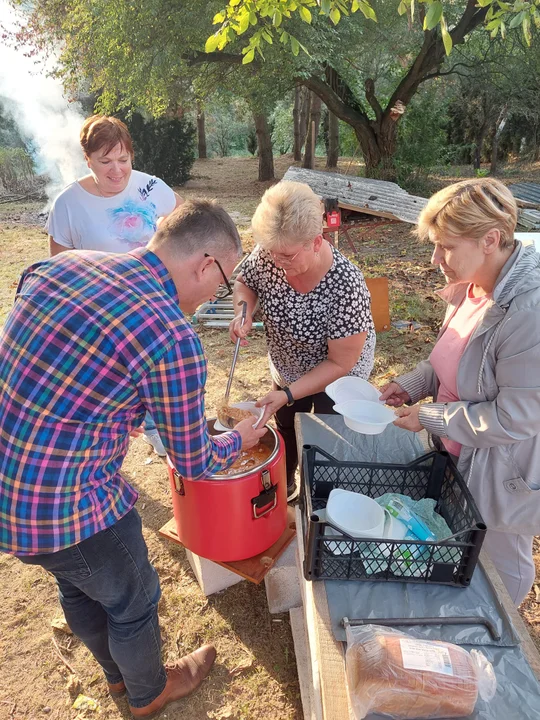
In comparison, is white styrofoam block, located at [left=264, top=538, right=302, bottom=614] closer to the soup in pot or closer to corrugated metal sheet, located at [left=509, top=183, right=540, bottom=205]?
the soup in pot

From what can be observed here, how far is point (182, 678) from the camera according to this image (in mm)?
2139

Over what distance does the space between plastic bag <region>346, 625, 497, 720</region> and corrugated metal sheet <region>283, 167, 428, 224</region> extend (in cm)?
458

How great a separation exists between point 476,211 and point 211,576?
6.90 ft

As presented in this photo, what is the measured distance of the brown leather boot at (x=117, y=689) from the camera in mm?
2119

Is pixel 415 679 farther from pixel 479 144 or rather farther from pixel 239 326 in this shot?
pixel 479 144

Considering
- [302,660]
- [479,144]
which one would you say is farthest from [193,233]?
[479,144]

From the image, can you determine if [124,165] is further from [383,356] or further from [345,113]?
[345,113]

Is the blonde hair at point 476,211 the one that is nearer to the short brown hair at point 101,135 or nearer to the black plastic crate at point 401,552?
the black plastic crate at point 401,552

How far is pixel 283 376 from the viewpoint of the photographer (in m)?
2.67

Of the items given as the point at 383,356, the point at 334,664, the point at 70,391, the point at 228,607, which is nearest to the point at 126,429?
the point at 70,391

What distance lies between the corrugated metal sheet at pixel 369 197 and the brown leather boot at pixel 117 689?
457 centimetres

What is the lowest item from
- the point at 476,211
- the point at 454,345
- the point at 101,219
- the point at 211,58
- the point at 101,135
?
the point at 454,345

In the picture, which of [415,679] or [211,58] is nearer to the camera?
[415,679]

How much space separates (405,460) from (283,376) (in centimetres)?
95
